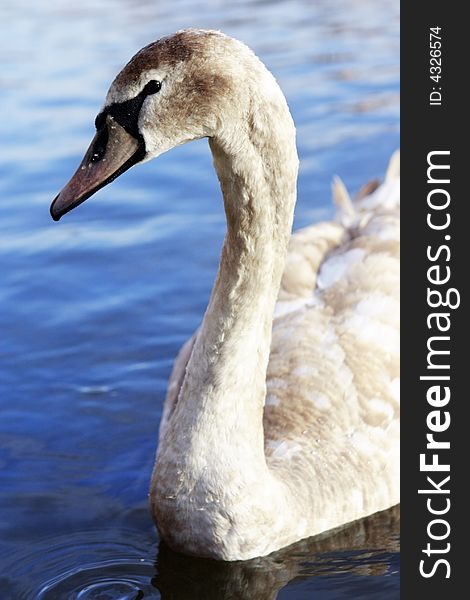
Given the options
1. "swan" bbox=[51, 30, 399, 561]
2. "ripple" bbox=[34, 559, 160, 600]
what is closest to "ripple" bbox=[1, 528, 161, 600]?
"ripple" bbox=[34, 559, 160, 600]

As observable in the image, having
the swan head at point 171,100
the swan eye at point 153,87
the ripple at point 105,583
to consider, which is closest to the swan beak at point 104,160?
the swan head at point 171,100

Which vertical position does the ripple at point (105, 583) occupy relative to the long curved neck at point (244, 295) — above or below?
below

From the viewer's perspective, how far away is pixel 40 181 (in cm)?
977

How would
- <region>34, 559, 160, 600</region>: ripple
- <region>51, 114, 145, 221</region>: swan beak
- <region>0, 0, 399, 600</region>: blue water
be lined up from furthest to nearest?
<region>0, 0, 399, 600</region>: blue water
<region>34, 559, 160, 600</region>: ripple
<region>51, 114, 145, 221</region>: swan beak

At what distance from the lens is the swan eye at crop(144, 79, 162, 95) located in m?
4.22

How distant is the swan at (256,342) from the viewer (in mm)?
4266

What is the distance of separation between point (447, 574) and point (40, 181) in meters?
5.84

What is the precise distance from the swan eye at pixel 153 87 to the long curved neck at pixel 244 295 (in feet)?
0.92

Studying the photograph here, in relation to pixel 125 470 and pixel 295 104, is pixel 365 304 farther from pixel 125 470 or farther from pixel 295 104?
pixel 295 104

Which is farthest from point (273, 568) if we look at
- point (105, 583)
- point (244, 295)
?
point (244, 295)

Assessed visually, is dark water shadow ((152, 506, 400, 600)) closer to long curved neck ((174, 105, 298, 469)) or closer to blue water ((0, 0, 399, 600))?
blue water ((0, 0, 399, 600))

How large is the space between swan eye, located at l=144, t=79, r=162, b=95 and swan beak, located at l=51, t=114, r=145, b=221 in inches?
7.1

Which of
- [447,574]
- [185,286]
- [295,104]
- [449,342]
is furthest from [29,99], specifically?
[447,574]

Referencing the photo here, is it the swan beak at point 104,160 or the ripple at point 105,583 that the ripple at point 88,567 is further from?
the swan beak at point 104,160
